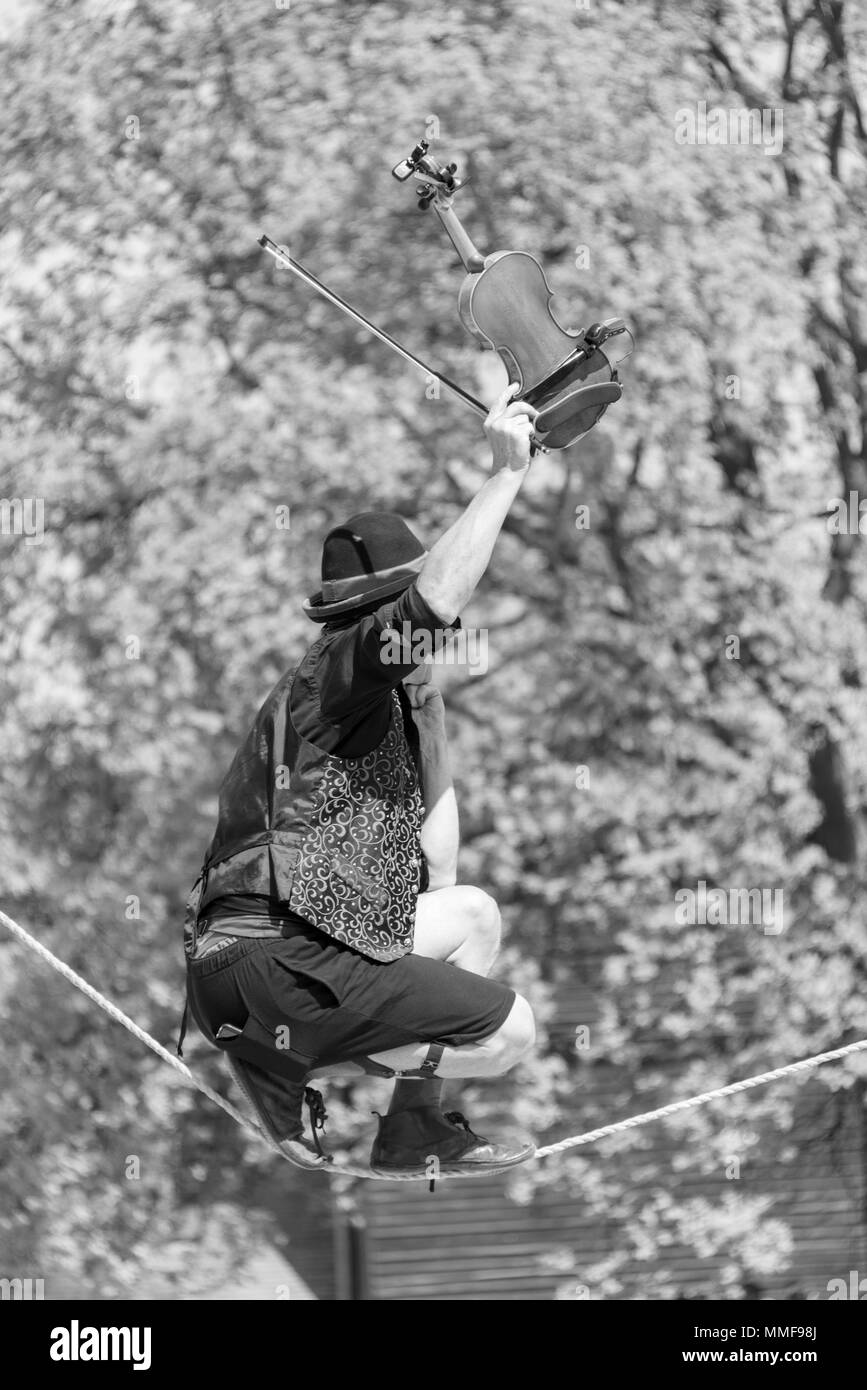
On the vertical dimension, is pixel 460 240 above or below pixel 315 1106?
above

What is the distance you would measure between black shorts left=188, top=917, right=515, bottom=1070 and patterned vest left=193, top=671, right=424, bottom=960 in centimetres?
4

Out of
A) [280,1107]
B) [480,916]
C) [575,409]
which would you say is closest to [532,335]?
[575,409]

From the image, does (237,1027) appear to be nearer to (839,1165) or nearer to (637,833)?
(637,833)

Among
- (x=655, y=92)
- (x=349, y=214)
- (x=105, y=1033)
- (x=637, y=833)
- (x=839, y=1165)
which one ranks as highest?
(x=655, y=92)

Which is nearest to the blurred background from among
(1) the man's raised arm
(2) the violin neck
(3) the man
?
(3) the man

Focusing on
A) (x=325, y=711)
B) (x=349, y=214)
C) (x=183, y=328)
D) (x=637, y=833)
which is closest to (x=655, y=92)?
(x=349, y=214)

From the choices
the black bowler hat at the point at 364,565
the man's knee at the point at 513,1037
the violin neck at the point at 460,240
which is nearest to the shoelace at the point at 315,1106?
the man's knee at the point at 513,1037

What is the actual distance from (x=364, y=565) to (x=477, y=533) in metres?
0.41

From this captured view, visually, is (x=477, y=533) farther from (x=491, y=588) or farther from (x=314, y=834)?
(x=491, y=588)

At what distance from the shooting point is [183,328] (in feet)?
26.5

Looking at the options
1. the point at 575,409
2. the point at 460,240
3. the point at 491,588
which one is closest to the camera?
the point at 575,409

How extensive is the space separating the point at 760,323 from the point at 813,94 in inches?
47.0

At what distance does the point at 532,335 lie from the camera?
337cm

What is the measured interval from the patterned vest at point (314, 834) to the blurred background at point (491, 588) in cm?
427
